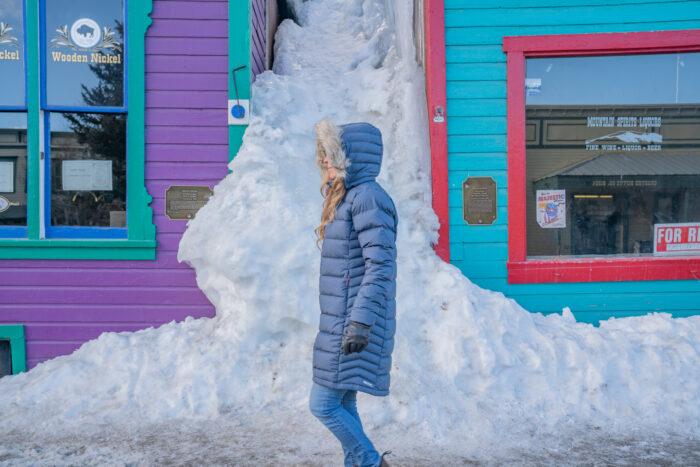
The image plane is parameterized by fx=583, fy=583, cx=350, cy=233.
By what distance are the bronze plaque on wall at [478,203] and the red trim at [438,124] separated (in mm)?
195

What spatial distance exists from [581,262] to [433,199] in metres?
1.52

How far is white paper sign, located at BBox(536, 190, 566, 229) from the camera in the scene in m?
5.68

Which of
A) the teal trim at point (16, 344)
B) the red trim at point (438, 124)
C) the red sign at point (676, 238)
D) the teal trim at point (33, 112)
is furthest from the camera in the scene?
the red sign at point (676, 238)

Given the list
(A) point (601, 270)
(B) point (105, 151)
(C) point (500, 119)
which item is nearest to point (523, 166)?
(C) point (500, 119)

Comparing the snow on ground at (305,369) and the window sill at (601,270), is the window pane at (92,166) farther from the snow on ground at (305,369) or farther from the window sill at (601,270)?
the window sill at (601,270)

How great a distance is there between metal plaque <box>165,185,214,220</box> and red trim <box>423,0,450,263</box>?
215 cm

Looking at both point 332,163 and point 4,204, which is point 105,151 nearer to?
point 4,204

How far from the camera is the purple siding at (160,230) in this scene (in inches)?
207

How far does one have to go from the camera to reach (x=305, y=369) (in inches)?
176

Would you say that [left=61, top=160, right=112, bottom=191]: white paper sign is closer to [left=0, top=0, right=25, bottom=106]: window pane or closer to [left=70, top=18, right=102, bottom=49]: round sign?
[left=0, top=0, right=25, bottom=106]: window pane

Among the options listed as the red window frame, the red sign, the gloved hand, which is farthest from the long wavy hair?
the red sign

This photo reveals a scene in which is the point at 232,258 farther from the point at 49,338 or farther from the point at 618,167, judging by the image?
the point at 618,167

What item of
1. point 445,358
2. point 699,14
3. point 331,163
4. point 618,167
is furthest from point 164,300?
point 699,14

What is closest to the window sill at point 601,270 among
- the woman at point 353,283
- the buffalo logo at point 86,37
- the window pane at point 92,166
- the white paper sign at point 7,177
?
the woman at point 353,283
